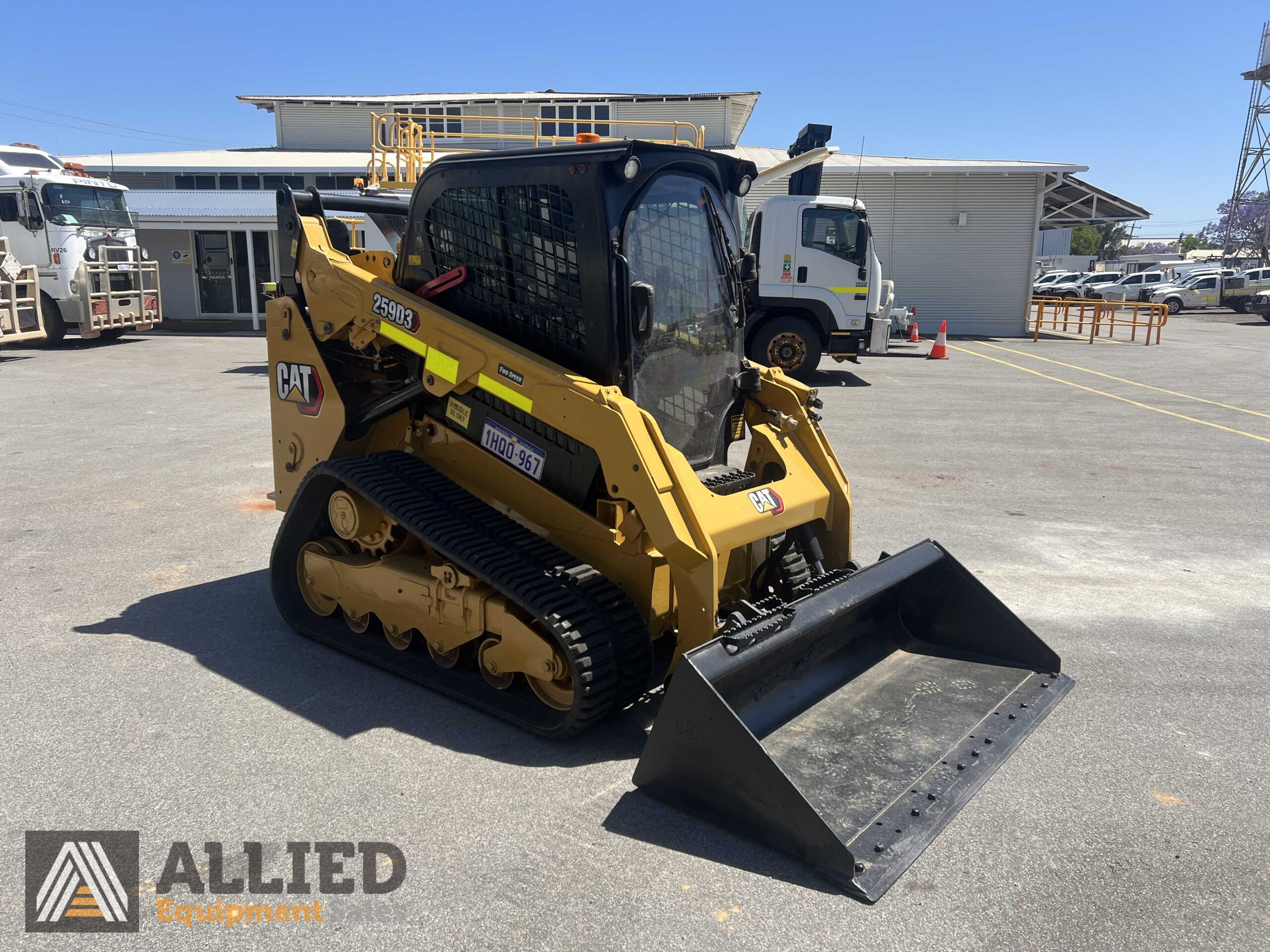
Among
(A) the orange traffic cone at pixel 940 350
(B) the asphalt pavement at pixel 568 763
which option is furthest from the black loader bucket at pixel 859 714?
(A) the orange traffic cone at pixel 940 350

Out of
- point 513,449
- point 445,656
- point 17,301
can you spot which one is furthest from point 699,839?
point 17,301

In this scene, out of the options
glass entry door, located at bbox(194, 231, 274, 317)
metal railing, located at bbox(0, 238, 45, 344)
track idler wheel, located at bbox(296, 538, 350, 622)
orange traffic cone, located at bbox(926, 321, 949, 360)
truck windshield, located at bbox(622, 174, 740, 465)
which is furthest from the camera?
glass entry door, located at bbox(194, 231, 274, 317)

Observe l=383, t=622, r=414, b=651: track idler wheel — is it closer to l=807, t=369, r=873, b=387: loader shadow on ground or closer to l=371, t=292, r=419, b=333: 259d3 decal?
l=371, t=292, r=419, b=333: 259d3 decal

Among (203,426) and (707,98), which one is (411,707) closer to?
(203,426)

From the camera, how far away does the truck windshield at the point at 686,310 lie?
13.6 feet

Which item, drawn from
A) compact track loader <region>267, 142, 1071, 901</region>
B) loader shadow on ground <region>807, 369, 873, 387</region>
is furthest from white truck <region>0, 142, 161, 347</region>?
compact track loader <region>267, 142, 1071, 901</region>

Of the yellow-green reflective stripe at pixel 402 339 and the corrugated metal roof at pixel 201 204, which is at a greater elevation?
the corrugated metal roof at pixel 201 204

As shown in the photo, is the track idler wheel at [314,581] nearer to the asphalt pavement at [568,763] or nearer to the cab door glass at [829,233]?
the asphalt pavement at [568,763]

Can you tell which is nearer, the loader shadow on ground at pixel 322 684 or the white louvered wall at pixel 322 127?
the loader shadow on ground at pixel 322 684

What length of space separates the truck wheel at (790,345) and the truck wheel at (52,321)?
13.5m

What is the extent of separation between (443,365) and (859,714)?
243cm

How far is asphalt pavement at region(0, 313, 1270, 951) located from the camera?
284 cm

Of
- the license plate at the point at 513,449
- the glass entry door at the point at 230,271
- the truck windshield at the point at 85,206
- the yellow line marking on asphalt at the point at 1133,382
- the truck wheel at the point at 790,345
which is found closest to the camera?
the license plate at the point at 513,449

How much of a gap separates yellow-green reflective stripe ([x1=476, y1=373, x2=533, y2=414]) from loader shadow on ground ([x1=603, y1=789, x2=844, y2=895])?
1.65 meters
